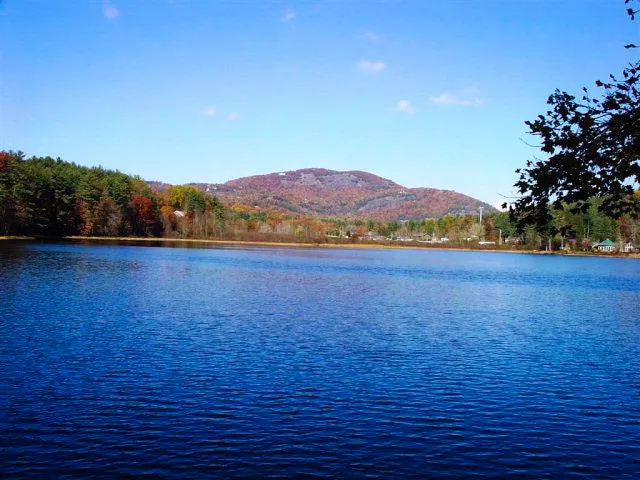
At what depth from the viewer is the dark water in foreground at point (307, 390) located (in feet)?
39.6

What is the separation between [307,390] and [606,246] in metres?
170

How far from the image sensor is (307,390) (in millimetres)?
17031

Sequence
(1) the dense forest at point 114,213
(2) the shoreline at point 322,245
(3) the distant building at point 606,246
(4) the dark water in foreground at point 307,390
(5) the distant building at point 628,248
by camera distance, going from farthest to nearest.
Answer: (3) the distant building at point 606,246, (5) the distant building at point 628,248, (2) the shoreline at point 322,245, (1) the dense forest at point 114,213, (4) the dark water in foreground at point 307,390

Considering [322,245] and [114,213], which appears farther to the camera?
[322,245]

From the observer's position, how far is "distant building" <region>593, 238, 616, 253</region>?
16425 centimetres

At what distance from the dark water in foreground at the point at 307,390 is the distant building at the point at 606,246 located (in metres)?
142

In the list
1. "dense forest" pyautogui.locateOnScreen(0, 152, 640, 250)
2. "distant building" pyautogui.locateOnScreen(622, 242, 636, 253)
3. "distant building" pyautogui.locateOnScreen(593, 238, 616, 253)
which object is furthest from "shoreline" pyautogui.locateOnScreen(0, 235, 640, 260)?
"distant building" pyautogui.locateOnScreen(593, 238, 616, 253)

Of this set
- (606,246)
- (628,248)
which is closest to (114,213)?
(606,246)

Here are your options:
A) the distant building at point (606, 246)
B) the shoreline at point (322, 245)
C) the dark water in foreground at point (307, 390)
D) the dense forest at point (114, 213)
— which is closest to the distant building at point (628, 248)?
the dense forest at point (114, 213)

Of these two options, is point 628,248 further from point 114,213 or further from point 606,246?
point 114,213

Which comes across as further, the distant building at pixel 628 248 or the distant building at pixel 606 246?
the distant building at pixel 606 246

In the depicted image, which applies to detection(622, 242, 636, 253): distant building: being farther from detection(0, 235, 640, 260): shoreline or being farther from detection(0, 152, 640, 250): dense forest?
detection(0, 235, 640, 260): shoreline

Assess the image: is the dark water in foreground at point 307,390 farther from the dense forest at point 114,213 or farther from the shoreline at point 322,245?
the shoreline at point 322,245

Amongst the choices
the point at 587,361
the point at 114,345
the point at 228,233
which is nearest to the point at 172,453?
the point at 114,345
